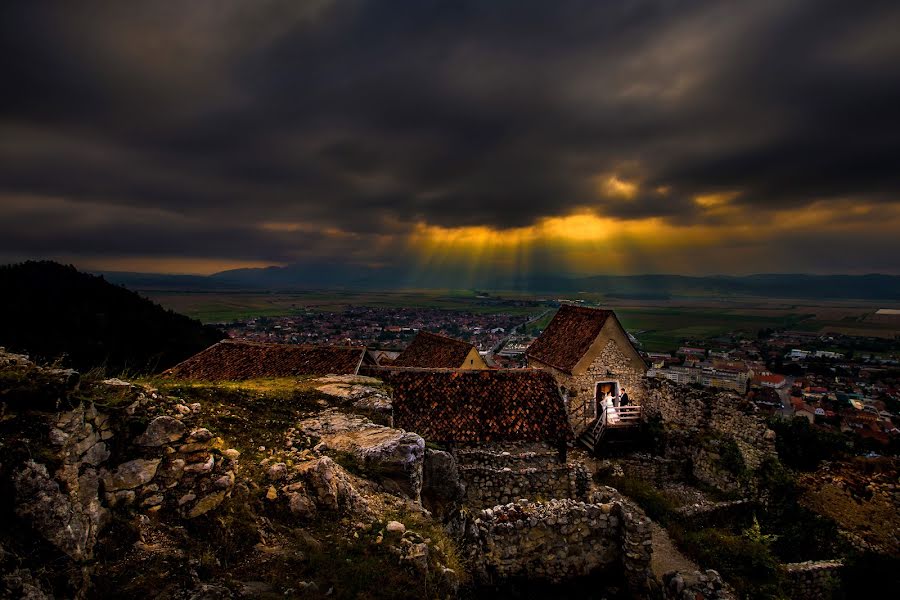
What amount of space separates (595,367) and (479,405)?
7895mm

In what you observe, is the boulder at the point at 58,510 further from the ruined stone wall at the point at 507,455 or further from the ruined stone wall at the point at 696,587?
the ruined stone wall at the point at 507,455

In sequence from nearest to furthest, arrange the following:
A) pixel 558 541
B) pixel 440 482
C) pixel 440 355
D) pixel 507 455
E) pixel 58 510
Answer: pixel 58 510
pixel 558 541
pixel 440 482
pixel 507 455
pixel 440 355

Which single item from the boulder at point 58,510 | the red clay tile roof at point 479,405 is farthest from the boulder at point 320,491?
the red clay tile roof at point 479,405

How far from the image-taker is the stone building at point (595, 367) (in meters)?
20.1

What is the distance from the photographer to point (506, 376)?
54.9ft

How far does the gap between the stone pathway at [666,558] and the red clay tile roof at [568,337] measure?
896cm

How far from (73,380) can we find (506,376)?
1391cm

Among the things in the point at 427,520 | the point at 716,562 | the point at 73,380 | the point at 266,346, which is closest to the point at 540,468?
the point at 716,562

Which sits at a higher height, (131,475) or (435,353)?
(131,475)

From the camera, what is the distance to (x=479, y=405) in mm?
15445

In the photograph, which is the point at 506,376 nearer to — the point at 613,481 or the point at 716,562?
the point at 613,481

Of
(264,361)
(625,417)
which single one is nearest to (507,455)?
(625,417)

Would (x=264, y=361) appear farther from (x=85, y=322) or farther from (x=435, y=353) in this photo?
(x=85, y=322)

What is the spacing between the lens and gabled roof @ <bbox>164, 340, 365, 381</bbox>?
16.9 m
